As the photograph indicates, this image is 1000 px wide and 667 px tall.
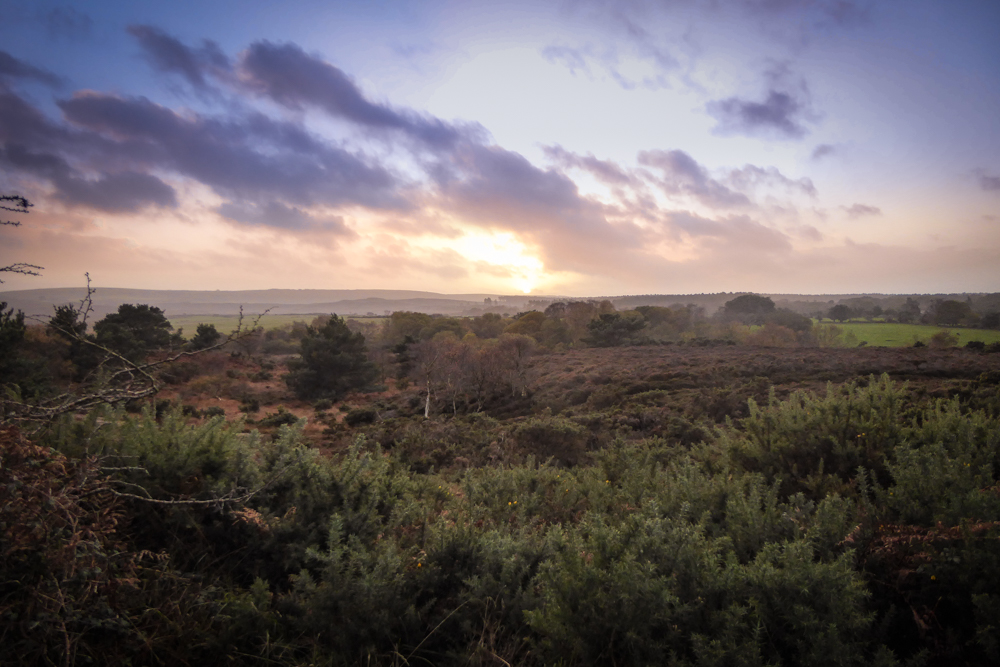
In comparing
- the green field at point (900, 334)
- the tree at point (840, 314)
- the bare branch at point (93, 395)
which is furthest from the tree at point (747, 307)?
the bare branch at point (93, 395)

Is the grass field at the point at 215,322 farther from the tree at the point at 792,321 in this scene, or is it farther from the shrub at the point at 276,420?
the tree at the point at 792,321

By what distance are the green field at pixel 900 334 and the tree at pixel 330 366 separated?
1556 inches

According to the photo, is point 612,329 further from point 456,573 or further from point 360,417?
point 456,573

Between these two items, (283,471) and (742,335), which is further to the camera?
(742,335)

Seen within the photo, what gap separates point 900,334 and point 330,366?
54.6 m

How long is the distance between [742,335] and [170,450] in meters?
56.1

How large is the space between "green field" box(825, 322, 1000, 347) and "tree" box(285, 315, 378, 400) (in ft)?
130

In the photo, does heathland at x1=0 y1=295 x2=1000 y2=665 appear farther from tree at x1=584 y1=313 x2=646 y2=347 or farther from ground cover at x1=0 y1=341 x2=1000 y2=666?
tree at x1=584 y1=313 x2=646 y2=347

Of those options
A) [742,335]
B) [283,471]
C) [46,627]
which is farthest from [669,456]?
[742,335]

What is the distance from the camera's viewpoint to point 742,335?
162 feet

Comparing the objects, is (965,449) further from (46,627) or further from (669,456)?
(46,627)

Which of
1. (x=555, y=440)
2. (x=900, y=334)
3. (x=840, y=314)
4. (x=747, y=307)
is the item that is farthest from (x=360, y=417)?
(x=747, y=307)

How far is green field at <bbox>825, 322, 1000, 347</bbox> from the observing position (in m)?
34.0

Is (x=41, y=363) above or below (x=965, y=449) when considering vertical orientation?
below
